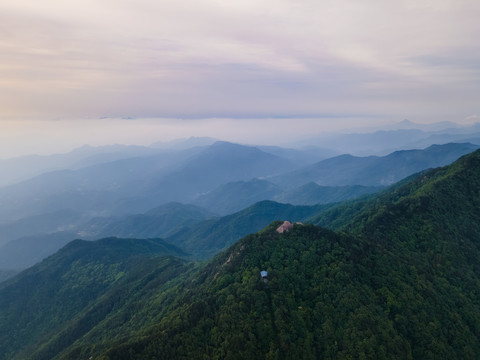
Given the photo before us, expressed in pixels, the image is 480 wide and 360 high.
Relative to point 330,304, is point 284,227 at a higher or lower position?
higher

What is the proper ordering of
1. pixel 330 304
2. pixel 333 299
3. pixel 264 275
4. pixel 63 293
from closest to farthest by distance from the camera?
pixel 330 304
pixel 333 299
pixel 264 275
pixel 63 293

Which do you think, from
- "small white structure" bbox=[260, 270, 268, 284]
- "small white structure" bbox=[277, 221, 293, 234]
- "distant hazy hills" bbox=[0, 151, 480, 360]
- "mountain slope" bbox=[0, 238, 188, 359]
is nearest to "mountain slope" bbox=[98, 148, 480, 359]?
"distant hazy hills" bbox=[0, 151, 480, 360]

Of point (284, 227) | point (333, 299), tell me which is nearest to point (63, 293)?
point (284, 227)

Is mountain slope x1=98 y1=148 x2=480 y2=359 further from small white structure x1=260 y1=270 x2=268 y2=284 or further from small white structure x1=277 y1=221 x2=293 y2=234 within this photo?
small white structure x1=277 y1=221 x2=293 y2=234

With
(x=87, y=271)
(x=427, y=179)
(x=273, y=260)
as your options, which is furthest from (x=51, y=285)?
(x=427, y=179)

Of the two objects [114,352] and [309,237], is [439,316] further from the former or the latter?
[114,352]

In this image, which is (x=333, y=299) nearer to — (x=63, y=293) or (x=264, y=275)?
(x=264, y=275)

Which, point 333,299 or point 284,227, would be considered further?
point 284,227

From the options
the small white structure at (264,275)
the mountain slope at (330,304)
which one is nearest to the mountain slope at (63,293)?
the mountain slope at (330,304)

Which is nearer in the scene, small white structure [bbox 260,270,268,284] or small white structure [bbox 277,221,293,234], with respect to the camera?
small white structure [bbox 260,270,268,284]
